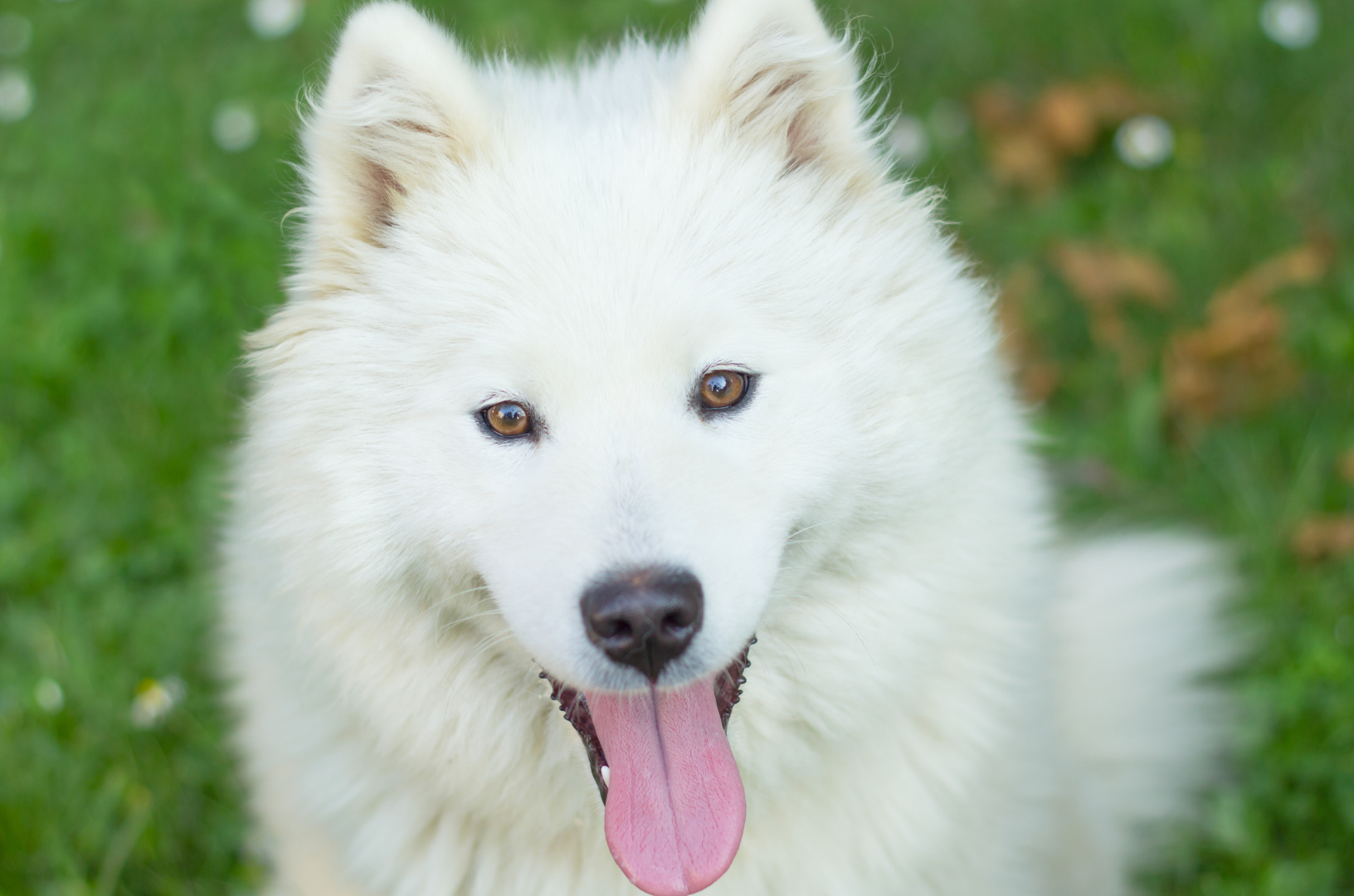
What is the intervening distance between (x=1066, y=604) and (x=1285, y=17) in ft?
10.1

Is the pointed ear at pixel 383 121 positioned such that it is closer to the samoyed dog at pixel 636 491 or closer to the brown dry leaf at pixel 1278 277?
the samoyed dog at pixel 636 491

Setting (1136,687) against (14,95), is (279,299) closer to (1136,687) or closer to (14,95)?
(14,95)

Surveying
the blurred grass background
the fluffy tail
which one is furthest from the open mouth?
the blurred grass background

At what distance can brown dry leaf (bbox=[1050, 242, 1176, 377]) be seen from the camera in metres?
4.21

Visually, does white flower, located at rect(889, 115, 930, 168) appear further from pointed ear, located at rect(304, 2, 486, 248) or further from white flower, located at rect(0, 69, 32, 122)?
white flower, located at rect(0, 69, 32, 122)

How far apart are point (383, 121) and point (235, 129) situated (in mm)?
3485

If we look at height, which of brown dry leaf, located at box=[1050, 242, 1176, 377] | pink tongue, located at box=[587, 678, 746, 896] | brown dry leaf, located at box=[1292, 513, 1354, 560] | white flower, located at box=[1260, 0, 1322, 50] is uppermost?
white flower, located at box=[1260, 0, 1322, 50]

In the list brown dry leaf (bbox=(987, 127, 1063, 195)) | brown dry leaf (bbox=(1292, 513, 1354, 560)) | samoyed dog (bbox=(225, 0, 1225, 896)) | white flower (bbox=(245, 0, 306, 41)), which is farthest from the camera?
white flower (bbox=(245, 0, 306, 41))

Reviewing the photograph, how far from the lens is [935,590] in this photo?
2.29 metres

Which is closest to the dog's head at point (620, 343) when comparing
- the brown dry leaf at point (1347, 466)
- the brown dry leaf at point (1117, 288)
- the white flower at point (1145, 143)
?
the brown dry leaf at point (1347, 466)

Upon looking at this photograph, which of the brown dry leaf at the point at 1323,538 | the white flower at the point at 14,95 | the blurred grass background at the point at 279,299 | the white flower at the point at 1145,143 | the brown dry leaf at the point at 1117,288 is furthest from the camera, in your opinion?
the white flower at the point at 14,95

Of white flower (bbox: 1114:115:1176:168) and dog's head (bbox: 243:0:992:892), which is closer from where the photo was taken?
dog's head (bbox: 243:0:992:892)

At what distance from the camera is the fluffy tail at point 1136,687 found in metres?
3.05

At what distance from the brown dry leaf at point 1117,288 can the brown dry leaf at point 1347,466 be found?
0.75 metres
